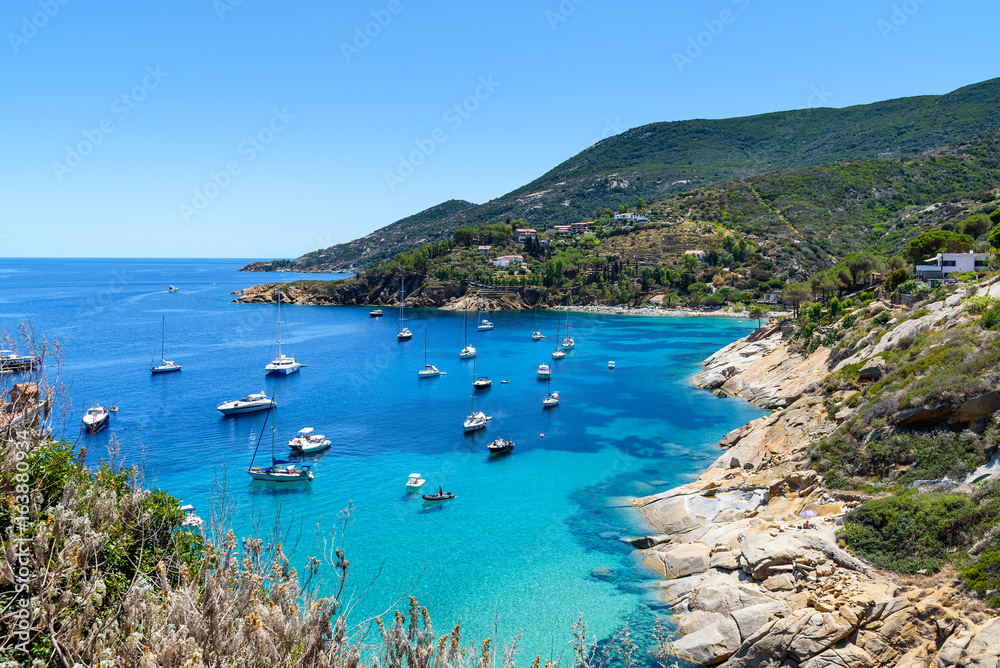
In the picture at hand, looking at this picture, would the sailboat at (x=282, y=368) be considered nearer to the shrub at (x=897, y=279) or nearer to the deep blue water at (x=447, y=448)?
the deep blue water at (x=447, y=448)

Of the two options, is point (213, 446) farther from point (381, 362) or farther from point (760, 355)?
point (760, 355)

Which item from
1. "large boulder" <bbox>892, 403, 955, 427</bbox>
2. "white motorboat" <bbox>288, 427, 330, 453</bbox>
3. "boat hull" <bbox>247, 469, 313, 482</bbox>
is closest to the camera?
"large boulder" <bbox>892, 403, 955, 427</bbox>

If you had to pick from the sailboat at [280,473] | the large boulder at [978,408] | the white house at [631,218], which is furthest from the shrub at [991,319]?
the white house at [631,218]

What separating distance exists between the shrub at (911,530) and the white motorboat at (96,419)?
47.5 m

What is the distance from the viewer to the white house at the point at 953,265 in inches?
2012

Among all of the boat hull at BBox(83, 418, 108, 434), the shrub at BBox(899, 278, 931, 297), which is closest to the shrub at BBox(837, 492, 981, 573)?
the shrub at BBox(899, 278, 931, 297)

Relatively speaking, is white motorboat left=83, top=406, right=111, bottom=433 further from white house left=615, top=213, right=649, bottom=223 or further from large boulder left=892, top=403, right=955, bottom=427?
white house left=615, top=213, right=649, bottom=223

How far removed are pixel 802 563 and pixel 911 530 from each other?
3567 mm

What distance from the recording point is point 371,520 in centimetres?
3053

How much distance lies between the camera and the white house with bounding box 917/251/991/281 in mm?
51100

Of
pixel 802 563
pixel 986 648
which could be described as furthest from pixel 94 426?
pixel 986 648

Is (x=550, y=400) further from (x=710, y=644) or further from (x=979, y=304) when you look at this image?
(x=710, y=644)

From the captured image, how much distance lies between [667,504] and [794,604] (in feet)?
38.8

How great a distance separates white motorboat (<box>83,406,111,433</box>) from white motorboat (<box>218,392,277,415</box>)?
26.8ft
